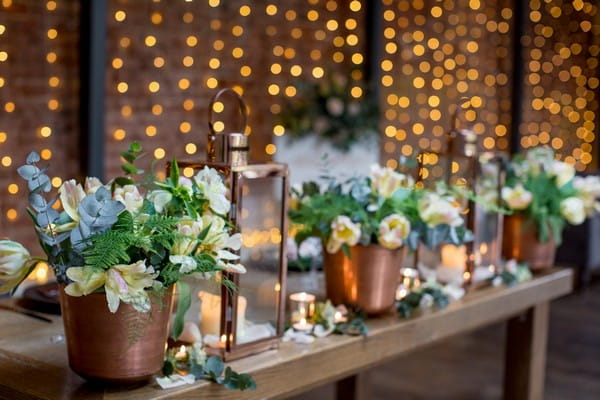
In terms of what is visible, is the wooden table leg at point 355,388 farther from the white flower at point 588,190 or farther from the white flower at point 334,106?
the white flower at point 334,106

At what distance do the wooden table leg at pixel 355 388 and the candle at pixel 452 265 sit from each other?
0.62 m

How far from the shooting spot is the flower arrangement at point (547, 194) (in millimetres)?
2770

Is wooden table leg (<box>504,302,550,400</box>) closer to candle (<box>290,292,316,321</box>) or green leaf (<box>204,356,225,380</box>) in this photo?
candle (<box>290,292,316,321</box>)

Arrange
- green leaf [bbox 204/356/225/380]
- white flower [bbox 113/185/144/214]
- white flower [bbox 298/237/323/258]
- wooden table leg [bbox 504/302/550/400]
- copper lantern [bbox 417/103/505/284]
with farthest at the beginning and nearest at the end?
wooden table leg [bbox 504/302/550/400] < copper lantern [bbox 417/103/505/284] < white flower [bbox 298/237/323/258] < green leaf [bbox 204/356/225/380] < white flower [bbox 113/185/144/214]

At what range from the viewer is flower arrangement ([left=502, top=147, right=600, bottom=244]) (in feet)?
9.09

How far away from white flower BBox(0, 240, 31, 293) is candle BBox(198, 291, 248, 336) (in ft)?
1.20

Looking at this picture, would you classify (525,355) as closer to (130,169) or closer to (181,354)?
(181,354)

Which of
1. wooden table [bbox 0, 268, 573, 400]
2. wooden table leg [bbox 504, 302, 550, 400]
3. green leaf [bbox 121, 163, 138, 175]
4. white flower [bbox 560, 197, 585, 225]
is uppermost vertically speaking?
green leaf [bbox 121, 163, 138, 175]

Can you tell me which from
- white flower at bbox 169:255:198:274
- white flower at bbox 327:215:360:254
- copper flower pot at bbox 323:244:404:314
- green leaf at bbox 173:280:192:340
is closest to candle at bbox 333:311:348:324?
copper flower pot at bbox 323:244:404:314

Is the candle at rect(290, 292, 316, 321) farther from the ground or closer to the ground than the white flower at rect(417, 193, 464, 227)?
closer to the ground

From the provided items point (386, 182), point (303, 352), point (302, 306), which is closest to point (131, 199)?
point (303, 352)

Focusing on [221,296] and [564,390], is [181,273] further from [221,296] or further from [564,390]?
[564,390]

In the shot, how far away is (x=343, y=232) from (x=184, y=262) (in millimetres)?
644

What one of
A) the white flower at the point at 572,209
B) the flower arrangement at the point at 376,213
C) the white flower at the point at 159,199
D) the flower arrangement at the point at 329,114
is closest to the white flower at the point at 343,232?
the flower arrangement at the point at 376,213
